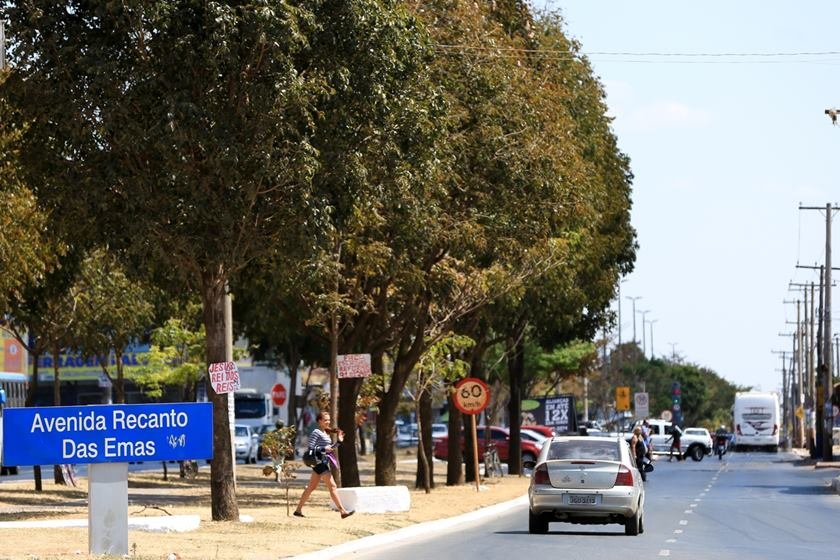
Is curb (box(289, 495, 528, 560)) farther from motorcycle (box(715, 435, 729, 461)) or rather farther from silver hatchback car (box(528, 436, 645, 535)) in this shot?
motorcycle (box(715, 435, 729, 461))

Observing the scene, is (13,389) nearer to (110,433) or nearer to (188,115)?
(188,115)

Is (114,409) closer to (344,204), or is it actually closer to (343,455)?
(344,204)

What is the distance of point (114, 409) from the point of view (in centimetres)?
1831

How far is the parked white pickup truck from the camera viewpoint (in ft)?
265

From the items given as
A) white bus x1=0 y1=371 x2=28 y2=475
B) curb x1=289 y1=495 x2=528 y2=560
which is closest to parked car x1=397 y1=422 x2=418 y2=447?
white bus x1=0 y1=371 x2=28 y2=475

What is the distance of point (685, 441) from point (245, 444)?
76.6 feet

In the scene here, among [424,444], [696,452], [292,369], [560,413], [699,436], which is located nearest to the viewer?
[424,444]

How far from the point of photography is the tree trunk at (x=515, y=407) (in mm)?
56594

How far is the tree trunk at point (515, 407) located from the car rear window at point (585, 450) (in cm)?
2912

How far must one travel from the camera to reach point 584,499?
84.5 ft

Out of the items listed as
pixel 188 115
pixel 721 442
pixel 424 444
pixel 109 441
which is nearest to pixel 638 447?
pixel 424 444

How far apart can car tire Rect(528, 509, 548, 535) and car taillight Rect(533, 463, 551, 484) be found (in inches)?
30.3

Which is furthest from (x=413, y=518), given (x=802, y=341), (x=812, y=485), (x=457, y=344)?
(x=802, y=341)

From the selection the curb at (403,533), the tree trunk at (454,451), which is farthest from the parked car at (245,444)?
the curb at (403,533)
